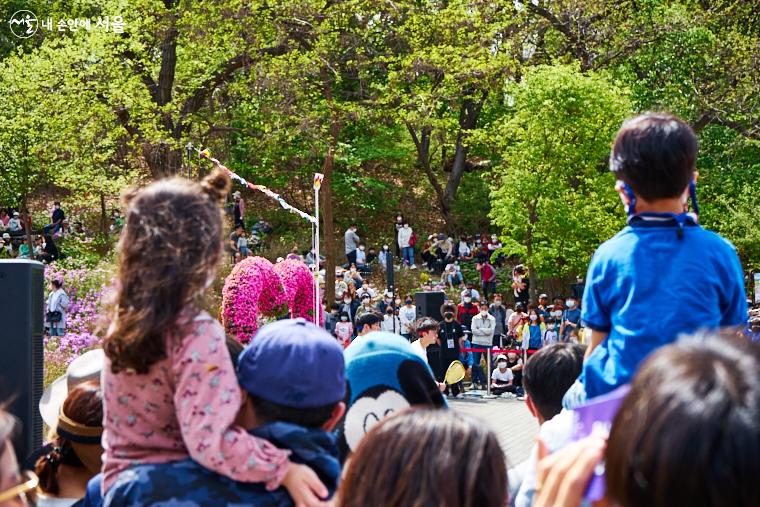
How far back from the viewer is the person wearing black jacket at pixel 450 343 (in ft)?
67.6

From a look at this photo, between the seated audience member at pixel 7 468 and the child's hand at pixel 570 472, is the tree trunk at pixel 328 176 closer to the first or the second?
the seated audience member at pixel 7 468

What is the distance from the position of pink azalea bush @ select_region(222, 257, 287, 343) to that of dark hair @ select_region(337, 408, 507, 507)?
832 cm

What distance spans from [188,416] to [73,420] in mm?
1195

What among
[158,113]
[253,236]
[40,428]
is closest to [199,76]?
[158,113]

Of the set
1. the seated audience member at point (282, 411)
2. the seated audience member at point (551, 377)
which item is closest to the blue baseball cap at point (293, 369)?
the seated audience member at point (282, 411)

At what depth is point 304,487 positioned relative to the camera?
2.41 m

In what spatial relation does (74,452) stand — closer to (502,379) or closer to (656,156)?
(656,156)

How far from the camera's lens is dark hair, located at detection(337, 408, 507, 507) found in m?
1.66

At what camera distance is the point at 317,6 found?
95.7 ft

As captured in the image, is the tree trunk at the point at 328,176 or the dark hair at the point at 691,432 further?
the tree trunk at the point at 328,176

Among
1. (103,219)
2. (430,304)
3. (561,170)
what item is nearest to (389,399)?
(430,304)
